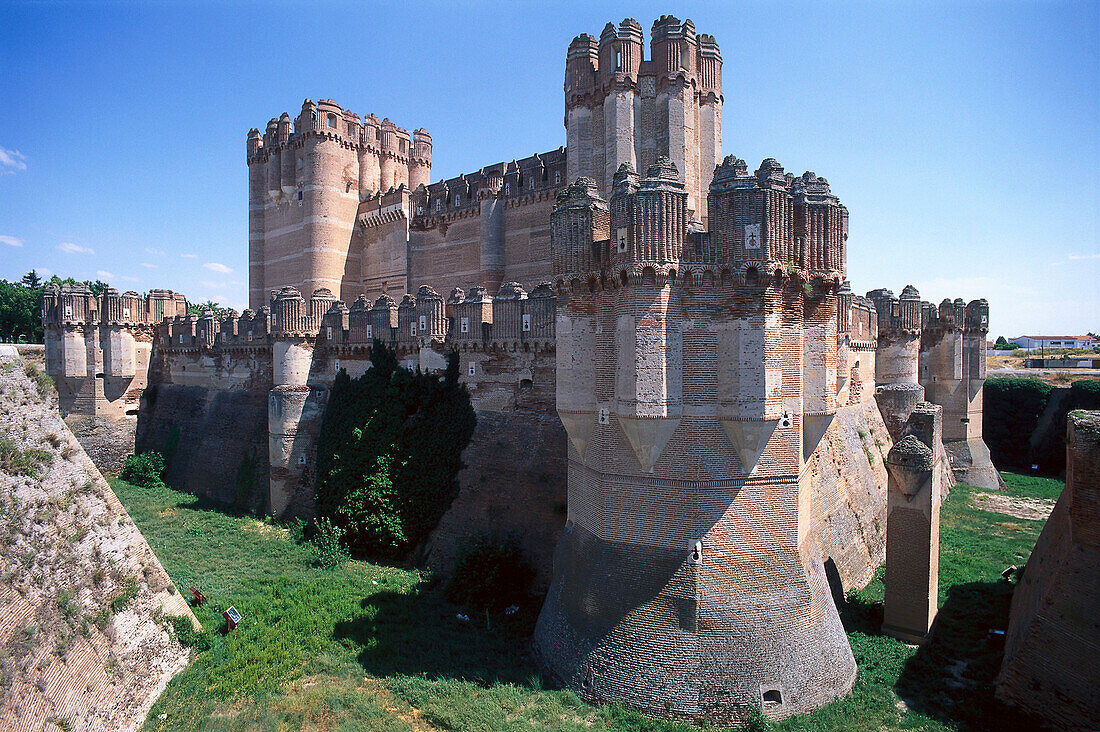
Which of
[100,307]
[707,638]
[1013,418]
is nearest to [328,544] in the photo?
[707,638]

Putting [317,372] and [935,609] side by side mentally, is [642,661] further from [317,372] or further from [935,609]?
[317,372]

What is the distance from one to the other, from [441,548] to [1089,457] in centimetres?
1612

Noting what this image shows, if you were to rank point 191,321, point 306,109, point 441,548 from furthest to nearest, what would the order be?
point 306,109 → point 191,321 → point 441,548

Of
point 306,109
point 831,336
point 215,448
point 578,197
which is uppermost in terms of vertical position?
point 306,109

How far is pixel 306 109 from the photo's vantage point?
32844mm

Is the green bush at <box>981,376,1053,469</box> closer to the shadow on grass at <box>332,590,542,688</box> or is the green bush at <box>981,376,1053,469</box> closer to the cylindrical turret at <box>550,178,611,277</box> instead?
the shadow on grass at <box>332,590,542,688</box>

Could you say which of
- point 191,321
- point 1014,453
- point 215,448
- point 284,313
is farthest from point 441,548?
point 1014,453

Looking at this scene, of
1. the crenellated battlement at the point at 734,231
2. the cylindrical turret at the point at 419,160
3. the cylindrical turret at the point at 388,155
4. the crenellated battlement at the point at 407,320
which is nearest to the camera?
the crenellated battlement at the point at 734,231

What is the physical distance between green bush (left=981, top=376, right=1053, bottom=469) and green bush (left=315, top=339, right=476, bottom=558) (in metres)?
38.8

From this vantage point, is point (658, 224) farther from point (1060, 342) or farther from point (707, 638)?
point (1060, 342)

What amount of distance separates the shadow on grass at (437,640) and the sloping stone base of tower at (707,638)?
5.64 ft

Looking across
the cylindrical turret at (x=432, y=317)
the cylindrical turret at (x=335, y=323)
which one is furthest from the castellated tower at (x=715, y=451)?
the cylindrical turret at (x=335, y=323)

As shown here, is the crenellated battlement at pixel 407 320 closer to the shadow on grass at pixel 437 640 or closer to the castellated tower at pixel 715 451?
the castellated tower at pixel 715 451

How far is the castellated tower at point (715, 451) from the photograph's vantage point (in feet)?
35.8
